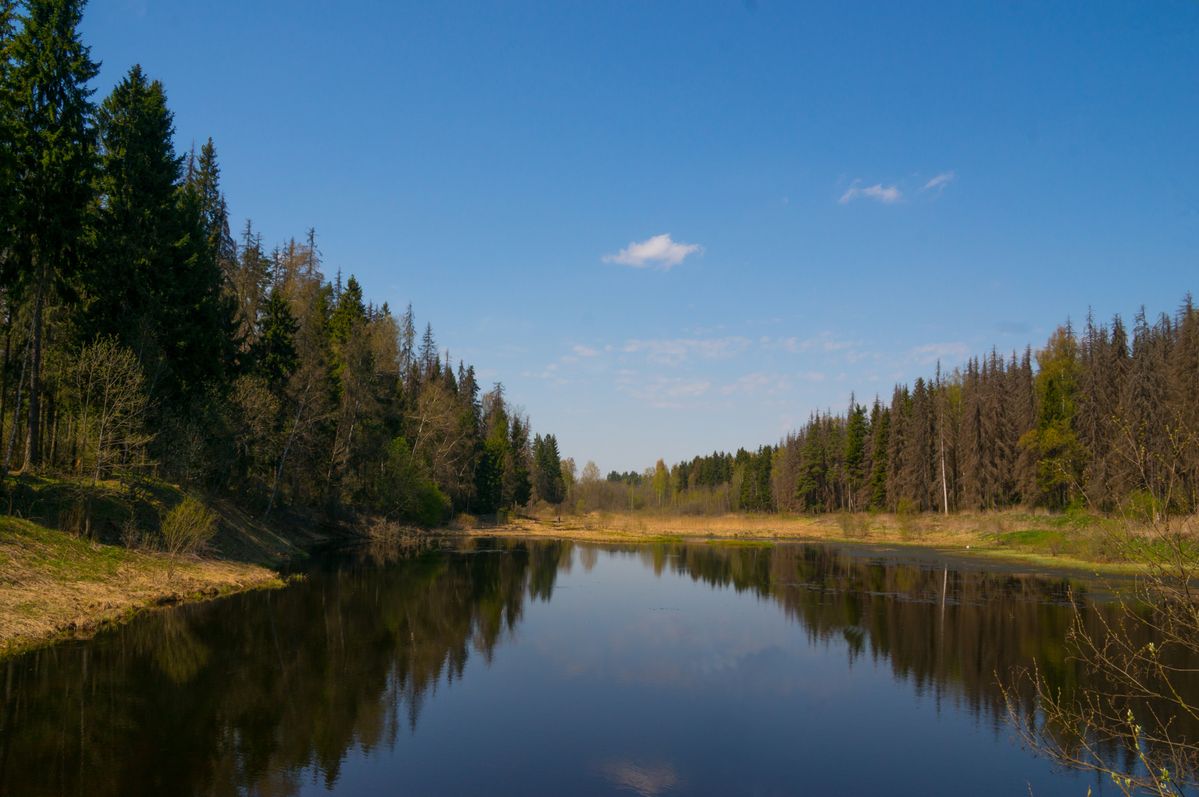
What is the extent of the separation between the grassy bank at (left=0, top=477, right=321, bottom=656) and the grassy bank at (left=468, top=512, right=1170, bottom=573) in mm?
45345

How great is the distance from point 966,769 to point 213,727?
14528mm

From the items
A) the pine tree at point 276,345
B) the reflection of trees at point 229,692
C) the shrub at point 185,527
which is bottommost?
the reflection of trees at point 229,692

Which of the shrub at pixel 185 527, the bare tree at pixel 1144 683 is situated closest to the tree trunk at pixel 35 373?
the shrub at pixel 185 527

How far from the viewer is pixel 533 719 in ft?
54.3

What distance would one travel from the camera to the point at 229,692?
16.7 meters

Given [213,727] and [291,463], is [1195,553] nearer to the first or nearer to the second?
[213,727]

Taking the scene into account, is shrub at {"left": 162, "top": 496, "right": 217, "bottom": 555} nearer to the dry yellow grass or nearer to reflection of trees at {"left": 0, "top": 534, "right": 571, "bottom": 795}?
the dry yellow grass

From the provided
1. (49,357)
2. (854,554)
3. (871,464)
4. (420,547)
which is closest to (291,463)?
(420,547)

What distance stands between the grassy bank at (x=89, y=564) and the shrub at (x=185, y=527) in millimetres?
482

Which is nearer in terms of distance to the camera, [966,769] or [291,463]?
[966,769]

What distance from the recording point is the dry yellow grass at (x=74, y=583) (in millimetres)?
19219

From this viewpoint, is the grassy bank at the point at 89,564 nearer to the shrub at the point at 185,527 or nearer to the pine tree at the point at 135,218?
the shrub at the point at 185,527

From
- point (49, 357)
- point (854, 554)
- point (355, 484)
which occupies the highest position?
point (49, 357)

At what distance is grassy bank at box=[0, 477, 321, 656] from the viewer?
1983 cm
